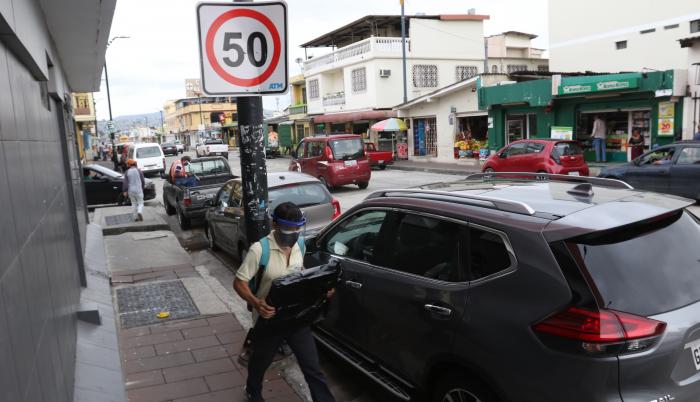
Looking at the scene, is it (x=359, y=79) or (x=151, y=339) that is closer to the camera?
(x=151, y=339)

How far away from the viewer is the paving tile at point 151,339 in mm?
5590

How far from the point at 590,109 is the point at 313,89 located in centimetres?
2647

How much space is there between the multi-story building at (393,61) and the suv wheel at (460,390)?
104 feet

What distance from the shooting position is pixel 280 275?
3.87 m

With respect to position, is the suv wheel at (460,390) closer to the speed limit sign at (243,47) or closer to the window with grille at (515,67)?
the speed limit sign at (243,47)

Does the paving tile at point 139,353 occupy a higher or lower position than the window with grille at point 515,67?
lower

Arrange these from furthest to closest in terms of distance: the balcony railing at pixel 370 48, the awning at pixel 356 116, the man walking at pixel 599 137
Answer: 1. the balcony railing at pixel 370 48
2. the awning at pixel 356 116
3. the man walking at pixel 599 137

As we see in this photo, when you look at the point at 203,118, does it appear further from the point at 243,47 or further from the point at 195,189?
the point at 243,47

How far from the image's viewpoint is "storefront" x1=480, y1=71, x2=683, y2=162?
62.7ft

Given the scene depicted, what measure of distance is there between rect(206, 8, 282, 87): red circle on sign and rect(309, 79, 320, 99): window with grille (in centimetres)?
4052

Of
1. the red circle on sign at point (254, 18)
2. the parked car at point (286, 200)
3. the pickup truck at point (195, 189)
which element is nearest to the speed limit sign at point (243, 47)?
the red circle on sign at point (254, 18)

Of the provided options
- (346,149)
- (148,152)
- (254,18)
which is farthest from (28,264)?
(148,152)

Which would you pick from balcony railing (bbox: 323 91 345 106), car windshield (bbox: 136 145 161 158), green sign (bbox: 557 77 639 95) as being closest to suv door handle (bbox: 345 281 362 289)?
green sign (bbox: 557 77 639 95)

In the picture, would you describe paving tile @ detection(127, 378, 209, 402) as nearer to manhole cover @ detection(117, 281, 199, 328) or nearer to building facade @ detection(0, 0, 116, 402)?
building facade @ detection(0, 0, 116, 402)
